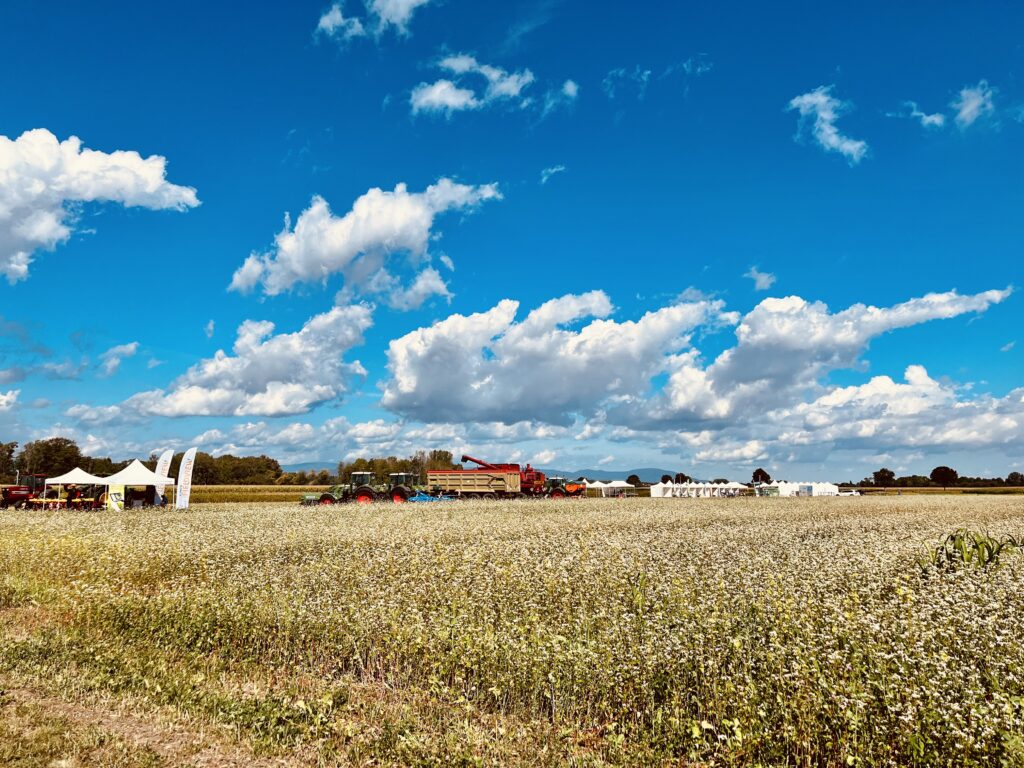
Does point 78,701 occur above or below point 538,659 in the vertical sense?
below

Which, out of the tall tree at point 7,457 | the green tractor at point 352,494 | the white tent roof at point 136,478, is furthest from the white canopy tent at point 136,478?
the tall tree at point 7,457

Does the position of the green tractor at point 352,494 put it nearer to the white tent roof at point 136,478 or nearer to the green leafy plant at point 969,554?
the white tent roof at point 136,478

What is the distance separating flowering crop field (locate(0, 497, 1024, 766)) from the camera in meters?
5.16

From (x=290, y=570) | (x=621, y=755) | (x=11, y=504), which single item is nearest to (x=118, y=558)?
(x=290, y=570)

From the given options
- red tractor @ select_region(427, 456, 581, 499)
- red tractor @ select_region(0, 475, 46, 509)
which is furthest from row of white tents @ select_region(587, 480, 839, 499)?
red tractor @ select_region(0, 475, 46, 509)

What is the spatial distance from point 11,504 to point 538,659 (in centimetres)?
3961

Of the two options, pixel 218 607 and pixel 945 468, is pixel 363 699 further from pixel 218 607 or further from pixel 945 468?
pixel 945 468

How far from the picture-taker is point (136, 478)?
32250 millimetres

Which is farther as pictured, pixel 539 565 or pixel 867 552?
pixel 867 552

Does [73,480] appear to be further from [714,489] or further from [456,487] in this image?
[714,489]

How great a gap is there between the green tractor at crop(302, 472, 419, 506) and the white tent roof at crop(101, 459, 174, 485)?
8369 millimetres

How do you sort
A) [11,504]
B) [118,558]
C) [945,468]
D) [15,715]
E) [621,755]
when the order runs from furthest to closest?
1. [945,468]
2. [11,504]
3. [118,558]
4. [15,715]
5. [621,755]

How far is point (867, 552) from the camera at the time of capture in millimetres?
11562

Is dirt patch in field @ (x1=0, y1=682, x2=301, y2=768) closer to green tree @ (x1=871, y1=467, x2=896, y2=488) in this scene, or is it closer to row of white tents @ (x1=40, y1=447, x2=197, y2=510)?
row of white tents @ (x1=40, y1=447, x2=197, y2=510)
